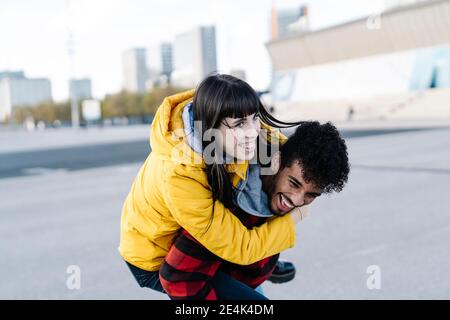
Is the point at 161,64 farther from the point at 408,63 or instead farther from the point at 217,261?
the point at 217,261

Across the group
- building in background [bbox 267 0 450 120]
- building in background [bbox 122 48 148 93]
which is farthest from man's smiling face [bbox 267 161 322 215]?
building in background [bbox 122 48 148 93]

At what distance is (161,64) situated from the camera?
10919 centimetres

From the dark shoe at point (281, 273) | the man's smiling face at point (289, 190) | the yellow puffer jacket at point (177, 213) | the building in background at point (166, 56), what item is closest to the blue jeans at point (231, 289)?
the yellow puffer jacket at point (177, 213)

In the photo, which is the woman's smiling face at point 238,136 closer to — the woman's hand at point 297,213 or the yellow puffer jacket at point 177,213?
the yellow puffer jacket at point 177,213

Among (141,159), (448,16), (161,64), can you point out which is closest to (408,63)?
(448,16)

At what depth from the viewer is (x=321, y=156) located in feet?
5.75

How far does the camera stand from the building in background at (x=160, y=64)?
101 metres

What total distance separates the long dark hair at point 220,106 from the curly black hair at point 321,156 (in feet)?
0.64

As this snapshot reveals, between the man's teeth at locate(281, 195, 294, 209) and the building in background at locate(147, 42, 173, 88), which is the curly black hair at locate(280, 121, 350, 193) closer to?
the man's teeth at locate(281, 195, 294, 209)

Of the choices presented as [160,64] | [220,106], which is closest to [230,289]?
[220,106]

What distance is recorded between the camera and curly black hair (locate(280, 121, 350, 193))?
5.76ft

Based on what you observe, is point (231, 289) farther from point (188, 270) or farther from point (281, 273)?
point (281, 273)

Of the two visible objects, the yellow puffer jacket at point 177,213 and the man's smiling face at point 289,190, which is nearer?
the yellow puffer jacket at point 177,213
